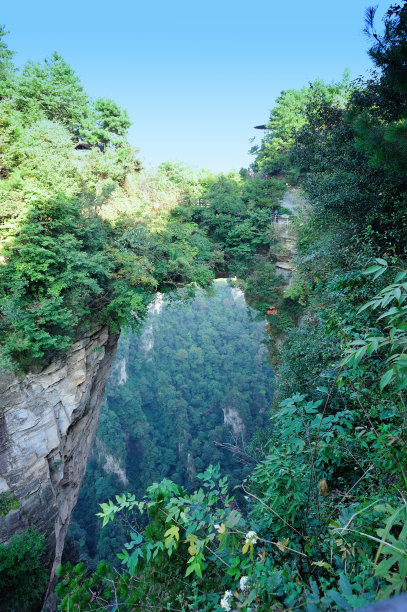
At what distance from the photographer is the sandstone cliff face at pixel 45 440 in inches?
221

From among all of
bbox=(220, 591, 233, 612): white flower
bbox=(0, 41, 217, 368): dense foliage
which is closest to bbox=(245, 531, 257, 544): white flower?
bbox=(220, 591, 233, 612): white flower

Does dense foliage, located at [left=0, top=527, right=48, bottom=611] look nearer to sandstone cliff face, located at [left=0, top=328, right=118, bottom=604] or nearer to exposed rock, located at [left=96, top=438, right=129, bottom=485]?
sandstone cliff face, located at [left=0, top=328, right=118, bottom=604]

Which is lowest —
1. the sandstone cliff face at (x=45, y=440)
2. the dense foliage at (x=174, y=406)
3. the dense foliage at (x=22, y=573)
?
the dense foliage at (x=174, y=406)

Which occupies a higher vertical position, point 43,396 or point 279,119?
point 279,119

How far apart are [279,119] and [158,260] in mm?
9591

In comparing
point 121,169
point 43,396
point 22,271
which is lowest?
point 43,396

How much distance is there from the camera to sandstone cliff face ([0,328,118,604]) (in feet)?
18.4

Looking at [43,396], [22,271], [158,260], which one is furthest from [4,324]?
[158,260]

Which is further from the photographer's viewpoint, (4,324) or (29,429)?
(29,429)

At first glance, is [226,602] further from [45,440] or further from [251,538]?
[45,440]

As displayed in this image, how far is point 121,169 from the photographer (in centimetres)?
901

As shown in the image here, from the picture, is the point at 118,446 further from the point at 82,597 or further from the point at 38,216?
the point at 82,597

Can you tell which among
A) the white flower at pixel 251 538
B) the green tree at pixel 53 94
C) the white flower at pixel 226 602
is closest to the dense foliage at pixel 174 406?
the green tree at pixel 53 94

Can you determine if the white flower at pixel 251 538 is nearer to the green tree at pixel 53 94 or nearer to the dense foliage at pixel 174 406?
the green tree at pixel 53 94
